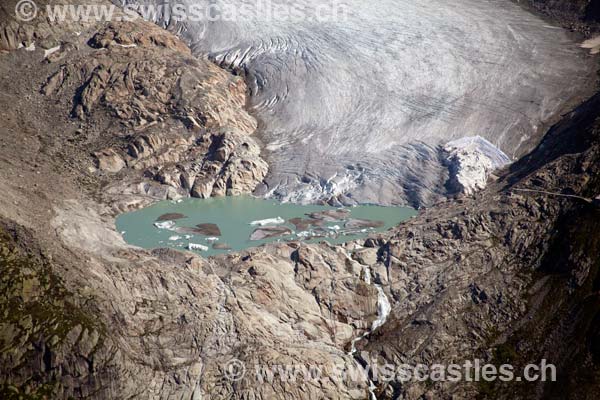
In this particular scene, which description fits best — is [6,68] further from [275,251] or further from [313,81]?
[275,251]

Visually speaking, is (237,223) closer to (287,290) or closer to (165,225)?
(165,225)

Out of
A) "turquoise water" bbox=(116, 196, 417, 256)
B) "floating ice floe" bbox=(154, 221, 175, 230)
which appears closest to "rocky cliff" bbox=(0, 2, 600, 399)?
"turquoise water" bbox=(116, 196, 417, 256)

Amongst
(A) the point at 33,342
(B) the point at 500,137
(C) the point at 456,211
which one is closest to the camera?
(A) the point at 33,342

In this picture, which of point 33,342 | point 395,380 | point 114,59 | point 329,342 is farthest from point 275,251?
point 114,59

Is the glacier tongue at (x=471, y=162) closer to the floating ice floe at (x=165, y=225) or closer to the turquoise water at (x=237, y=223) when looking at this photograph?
the turquoise water at (x=237, y=223)
